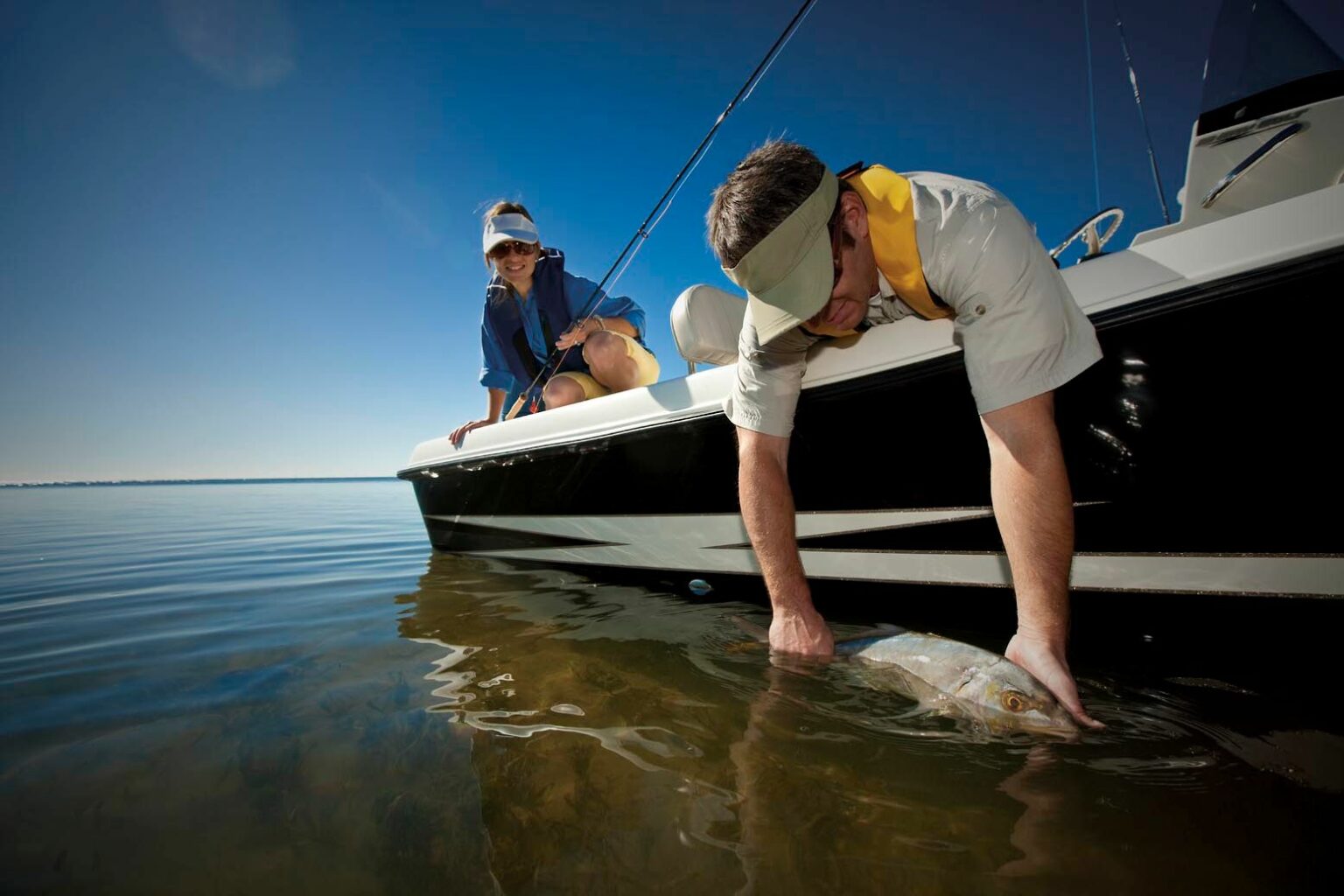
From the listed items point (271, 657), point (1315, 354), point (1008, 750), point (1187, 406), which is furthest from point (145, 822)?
point (1315, 354)

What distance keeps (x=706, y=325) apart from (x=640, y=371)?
123 cm

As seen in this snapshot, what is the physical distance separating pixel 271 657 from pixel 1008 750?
239 centimetres

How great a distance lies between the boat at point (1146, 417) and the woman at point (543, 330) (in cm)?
72

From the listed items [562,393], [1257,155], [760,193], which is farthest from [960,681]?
[562,393]

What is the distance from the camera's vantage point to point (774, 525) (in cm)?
192

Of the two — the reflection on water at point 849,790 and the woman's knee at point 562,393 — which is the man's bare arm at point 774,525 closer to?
the reflection on water at point 849,790

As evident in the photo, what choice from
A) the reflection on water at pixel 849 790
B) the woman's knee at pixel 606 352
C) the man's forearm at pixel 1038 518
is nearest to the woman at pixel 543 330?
the woman's knee at pixel 606 352

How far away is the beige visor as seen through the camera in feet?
4.68

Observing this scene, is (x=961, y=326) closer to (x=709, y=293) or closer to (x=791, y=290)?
(x=791, y=290)

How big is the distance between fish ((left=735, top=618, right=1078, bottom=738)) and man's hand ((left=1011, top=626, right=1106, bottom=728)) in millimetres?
23

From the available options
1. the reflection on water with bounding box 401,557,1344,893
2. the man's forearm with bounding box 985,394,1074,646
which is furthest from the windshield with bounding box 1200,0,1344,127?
the reflection on water with bounding box 401,557,1344,893

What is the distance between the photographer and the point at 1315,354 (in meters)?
1.22

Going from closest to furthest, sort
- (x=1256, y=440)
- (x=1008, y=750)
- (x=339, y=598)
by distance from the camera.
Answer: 1. (x=1008, y=750)
2. (x=1256, y=440)
3. (x=339, y=598)

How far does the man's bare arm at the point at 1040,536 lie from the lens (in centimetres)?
132
